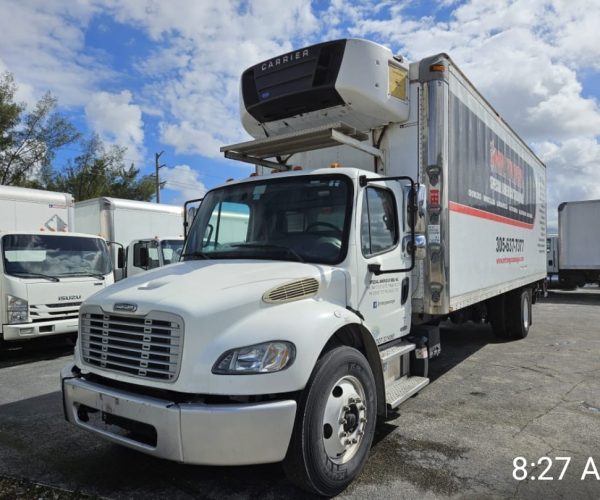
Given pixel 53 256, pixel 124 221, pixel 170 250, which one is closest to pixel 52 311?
pixel 53 256

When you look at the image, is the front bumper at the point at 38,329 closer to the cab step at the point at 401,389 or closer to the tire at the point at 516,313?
the cab step at the point at 401,389

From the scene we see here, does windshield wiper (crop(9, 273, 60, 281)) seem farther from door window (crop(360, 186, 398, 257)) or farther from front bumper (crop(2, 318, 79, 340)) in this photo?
door window (crop(360, 186, 398, 257))

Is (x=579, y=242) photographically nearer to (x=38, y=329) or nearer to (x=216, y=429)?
(x=38, y=329)

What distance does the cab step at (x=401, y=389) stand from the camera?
13.6 feet

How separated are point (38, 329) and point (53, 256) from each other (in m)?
1.35

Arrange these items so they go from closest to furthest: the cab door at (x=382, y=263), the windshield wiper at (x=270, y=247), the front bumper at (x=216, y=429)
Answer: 1. the front bumper at (x=216, y=429)
2. the windshield wiper at (x=270, y=247)
3. the cab door at (x=382, y=263)

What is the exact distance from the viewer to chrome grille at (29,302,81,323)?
7.78 meters

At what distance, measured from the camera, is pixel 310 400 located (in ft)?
10.2

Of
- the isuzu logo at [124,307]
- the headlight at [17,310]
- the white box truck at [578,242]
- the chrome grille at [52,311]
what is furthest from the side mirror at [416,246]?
the white box truck at [578,242]

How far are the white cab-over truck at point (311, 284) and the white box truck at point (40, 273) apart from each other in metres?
4.40

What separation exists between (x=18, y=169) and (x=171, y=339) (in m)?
31.0

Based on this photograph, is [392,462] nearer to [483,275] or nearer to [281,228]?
[281,228]

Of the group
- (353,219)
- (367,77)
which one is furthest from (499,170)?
(353,219)

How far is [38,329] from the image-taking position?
777cm
